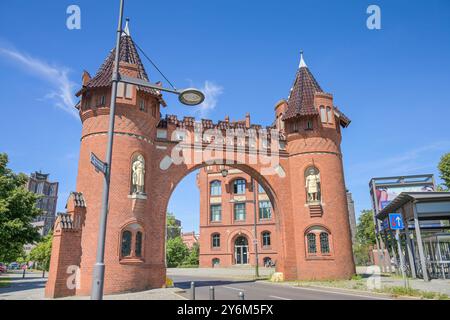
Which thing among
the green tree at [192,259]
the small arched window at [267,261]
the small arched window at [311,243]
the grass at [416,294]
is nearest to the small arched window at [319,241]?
the small arched window at [311,243]

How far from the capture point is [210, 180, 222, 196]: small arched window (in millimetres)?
49450

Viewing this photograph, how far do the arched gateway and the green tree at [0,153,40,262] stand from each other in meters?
7.47

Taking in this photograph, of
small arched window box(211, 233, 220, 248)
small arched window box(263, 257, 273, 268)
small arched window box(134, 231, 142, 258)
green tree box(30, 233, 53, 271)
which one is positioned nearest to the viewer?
small arched window box(134, 231, 142, 258)

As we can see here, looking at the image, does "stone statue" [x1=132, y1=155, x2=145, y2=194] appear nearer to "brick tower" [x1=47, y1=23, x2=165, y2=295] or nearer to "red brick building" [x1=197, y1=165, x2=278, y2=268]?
"brick tower" [x1=47, y1=23, x2=165, y2=295]

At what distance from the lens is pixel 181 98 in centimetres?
976

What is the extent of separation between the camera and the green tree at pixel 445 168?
35125mm

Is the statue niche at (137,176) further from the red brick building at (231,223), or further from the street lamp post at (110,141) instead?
the red brick building at (231,223)

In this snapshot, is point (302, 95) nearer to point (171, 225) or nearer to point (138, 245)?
point (138, 245)

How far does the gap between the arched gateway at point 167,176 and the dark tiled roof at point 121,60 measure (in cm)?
9

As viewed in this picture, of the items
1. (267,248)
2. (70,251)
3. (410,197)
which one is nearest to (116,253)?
(70,251)

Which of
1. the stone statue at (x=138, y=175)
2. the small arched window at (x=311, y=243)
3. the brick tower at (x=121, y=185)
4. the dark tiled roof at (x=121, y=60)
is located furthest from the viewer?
the small arched window at (x=311, y=243)

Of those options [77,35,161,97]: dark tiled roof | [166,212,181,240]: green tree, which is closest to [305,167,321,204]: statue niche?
[77,35,161,97]: dark tiled roof
